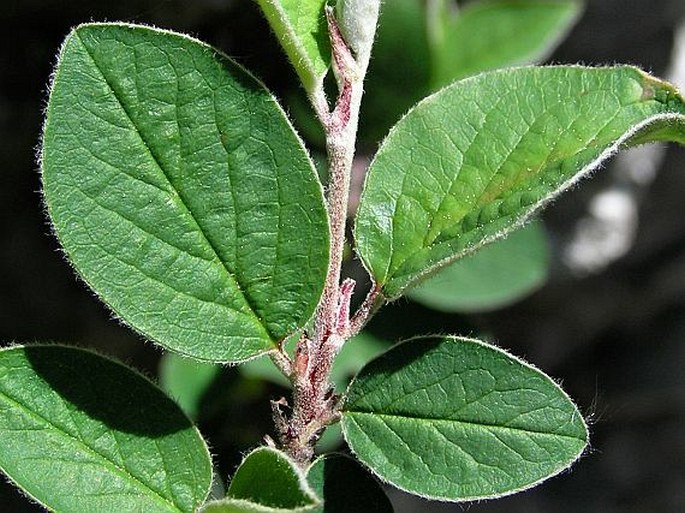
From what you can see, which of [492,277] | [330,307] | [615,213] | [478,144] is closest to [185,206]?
[330,307]

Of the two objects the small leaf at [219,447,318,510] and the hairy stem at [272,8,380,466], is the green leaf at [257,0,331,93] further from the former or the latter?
the small leaf at [219,447,318,510]

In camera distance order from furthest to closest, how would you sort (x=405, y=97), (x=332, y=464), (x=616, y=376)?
(x=616, y=376), (x=405, y=97), (x=332, y=464)

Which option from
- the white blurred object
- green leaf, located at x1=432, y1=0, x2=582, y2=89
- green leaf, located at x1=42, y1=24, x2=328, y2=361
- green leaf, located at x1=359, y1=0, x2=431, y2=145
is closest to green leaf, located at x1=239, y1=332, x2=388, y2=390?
green leaf, located at x1=359, y1=0, x2=431, y2=145

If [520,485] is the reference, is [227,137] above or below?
above

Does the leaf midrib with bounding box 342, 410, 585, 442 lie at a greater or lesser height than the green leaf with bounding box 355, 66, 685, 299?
lesser

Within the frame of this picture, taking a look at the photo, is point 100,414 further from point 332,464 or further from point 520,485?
point 520,485


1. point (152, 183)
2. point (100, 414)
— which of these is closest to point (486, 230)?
point (152, 183)

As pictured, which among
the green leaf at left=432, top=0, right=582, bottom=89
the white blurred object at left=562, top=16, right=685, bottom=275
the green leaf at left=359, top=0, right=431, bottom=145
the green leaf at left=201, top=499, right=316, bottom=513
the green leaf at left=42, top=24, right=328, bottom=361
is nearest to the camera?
the green leaf at left=201, top=499, right=316, bottom=513

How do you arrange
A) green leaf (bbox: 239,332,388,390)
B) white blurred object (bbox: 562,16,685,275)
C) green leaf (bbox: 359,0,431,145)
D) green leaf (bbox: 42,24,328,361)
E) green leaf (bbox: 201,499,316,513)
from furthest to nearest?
1. white blurred object (bbox: 562,16,685,275)
2. green leaf (bbox: 359,0,431,145)
3. green leaf (bbox: 239,332,388,390)
4. green leaf (bbox: 42,24,328,361)
5. green leaf (bbox: 201,499,316,513)
